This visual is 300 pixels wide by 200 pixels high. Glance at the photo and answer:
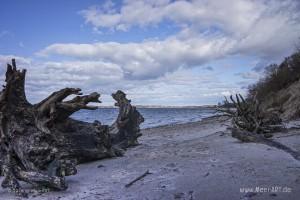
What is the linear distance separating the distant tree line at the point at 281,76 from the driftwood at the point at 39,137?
62.9 feet

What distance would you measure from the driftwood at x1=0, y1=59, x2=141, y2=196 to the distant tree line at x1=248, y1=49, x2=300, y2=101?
62.9 ft

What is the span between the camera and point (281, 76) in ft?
86.9

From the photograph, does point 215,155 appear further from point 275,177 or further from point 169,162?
point 275,177

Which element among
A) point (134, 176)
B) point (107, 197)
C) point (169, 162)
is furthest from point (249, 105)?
point (107, 197)

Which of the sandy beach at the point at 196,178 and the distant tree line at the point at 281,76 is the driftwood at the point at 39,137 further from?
the distant tree line at the point at 281,76

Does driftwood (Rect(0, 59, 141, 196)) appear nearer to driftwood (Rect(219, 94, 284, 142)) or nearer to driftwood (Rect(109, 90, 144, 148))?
driftwood (Rect(109, 90, 144, 148))

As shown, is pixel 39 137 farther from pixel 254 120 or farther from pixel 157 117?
pixel 157 117

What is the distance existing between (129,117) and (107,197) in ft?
25.8

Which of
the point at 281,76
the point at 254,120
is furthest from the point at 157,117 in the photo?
the point at 254,120

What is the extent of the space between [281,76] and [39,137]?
2241 cm

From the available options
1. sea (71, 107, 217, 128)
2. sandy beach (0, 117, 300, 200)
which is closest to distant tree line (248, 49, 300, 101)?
sea (71, 107, 217, 128)

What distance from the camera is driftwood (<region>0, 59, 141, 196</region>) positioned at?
6.55 m

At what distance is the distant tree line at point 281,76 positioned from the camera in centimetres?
2516

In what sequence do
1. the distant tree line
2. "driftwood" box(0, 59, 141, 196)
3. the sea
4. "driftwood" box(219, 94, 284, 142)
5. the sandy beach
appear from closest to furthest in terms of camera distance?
the sandy beach < "driftwood" box(0, 59, 141, 196) < "driftwood" box(219, 94, 284, 142) < the distant tree line < the sea
